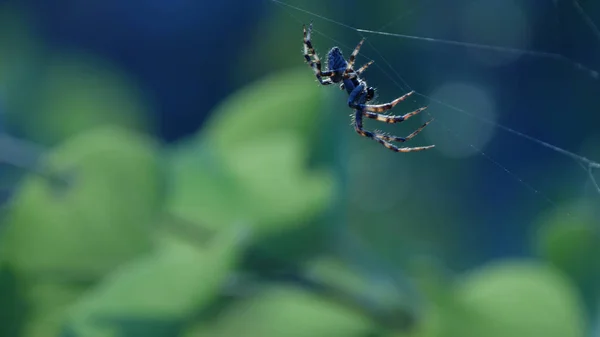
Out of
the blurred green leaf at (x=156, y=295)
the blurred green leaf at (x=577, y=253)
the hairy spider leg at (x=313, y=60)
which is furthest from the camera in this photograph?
the hairy spider leg at (x=313, y=60)

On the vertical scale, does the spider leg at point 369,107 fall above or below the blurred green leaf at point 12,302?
above

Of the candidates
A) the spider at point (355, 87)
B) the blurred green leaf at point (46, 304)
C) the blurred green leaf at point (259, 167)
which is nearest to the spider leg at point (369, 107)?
the spider at point (355, 87)

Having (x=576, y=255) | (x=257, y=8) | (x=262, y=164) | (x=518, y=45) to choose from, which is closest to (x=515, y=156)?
(x=518, y=45)

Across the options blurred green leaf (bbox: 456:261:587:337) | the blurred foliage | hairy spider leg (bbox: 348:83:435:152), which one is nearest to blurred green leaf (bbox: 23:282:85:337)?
the blurred foliage

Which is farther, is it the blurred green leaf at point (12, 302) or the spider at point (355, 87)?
the spider at point (355, 87)

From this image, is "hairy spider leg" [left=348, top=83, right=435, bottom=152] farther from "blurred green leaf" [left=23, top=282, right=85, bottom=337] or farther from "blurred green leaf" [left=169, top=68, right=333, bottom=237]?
"blurred green leaf" [left=23, top=282, right=85, bottom=337]

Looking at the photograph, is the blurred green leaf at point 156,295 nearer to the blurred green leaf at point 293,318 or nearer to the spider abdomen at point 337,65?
the blurred green leaf at point 293,318

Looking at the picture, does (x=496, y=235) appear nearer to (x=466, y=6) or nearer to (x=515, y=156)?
(x=515, y=156)
